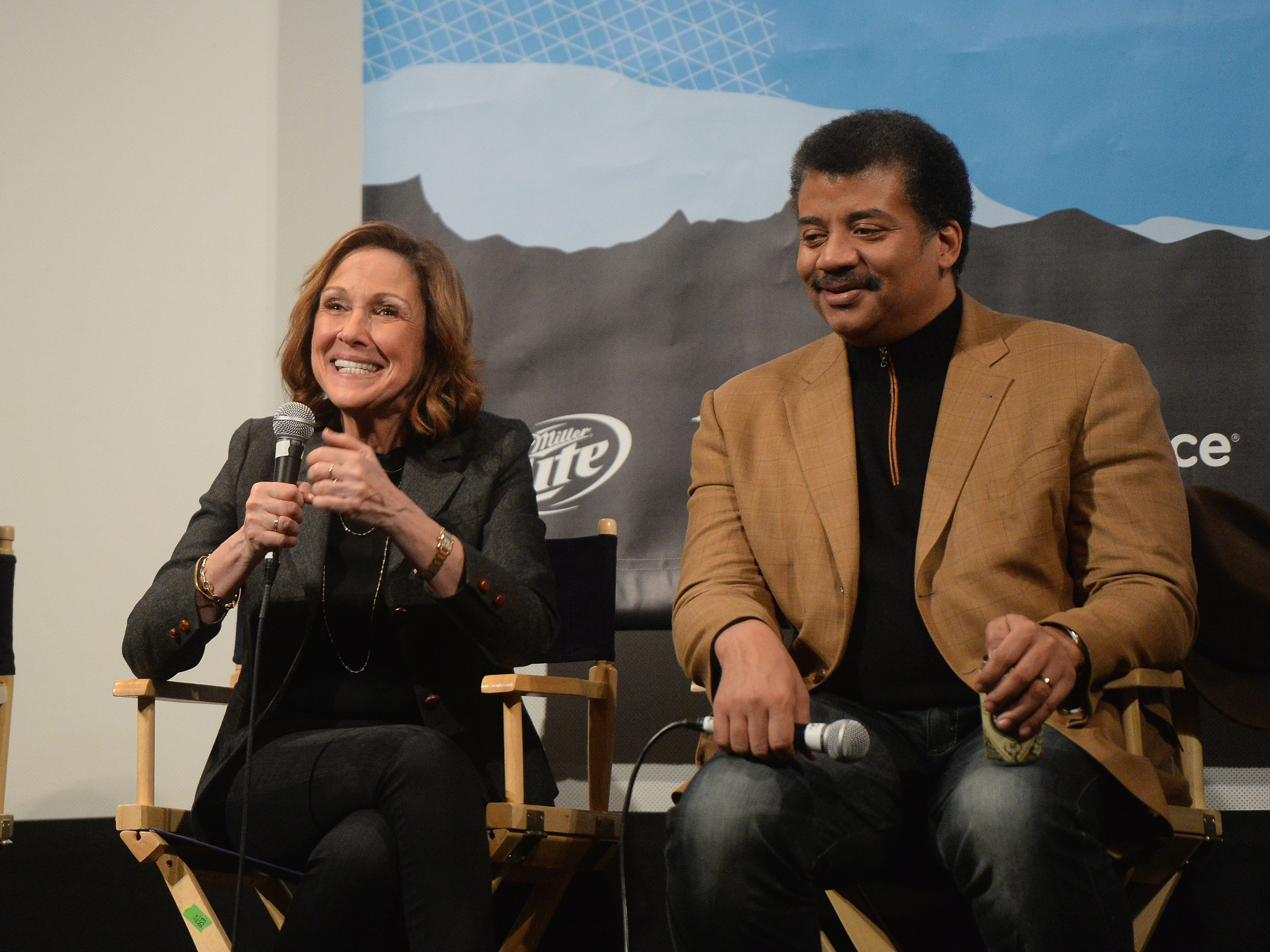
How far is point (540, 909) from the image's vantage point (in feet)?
6.99

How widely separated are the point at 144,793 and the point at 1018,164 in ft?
7.41

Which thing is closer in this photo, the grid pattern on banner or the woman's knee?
the woman's knee

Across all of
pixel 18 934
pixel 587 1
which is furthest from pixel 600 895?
pixel 587 1

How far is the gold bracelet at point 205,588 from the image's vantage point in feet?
6.54

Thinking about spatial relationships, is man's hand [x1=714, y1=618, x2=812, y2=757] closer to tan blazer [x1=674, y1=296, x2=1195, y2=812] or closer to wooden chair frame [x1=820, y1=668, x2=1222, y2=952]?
tan blazer [x1=674, y1=296, x2=1195, y2=812]

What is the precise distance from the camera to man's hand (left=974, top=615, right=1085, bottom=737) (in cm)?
145

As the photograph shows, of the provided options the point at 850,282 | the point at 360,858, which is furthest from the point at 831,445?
the point at 360,858

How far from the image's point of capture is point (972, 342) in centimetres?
192

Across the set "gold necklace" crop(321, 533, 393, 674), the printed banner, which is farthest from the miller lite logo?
"gold necklace" crop(321, 533, 393, 674)

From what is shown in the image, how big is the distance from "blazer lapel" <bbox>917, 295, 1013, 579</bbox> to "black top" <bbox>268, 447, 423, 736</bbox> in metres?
0.88

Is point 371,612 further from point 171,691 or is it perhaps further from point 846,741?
point 846,741

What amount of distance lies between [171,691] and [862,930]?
127 cm

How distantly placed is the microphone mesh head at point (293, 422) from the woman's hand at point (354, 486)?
0.04 metres

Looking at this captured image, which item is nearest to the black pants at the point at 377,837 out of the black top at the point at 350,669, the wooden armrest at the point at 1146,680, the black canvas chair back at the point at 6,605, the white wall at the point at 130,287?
the black top at the point at 350,669
